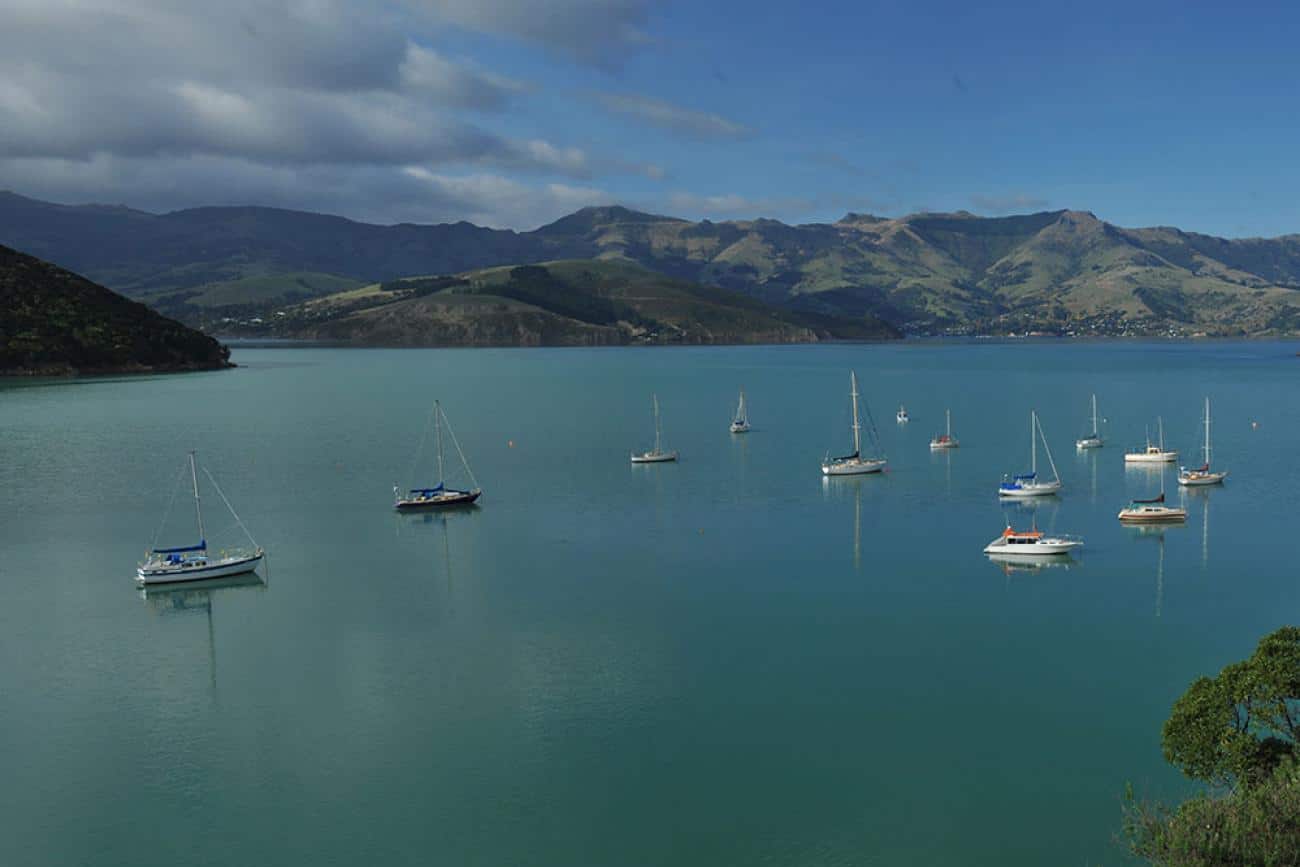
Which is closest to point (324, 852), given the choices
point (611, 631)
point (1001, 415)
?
point (611, 631)

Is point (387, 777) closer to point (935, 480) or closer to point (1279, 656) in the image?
point (1279, 656)

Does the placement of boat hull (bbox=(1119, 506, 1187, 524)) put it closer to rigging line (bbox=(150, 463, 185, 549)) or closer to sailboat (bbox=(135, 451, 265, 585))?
sailboat (bbox=(135, 451, 265, 585))

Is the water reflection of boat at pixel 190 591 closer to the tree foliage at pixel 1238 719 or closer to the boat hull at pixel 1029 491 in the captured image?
the tree foliage at pixel 1238 719

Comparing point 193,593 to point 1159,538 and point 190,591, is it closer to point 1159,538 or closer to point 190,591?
point 190,591

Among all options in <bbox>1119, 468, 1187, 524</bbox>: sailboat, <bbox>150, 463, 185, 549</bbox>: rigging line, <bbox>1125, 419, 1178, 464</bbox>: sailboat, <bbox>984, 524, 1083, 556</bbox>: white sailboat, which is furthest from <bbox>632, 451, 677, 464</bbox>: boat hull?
<bbox>1125, 419, 1178, 464</bbox>: sailboat

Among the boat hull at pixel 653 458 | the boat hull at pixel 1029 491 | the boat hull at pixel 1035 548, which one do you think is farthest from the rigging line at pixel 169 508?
the boat hull at pixel 1029 491

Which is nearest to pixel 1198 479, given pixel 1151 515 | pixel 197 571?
pixel 1151 515

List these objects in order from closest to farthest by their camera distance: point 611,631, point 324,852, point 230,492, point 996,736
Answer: point 324,852 → point 996,736 → point 611,631 → point 230,492
